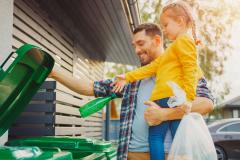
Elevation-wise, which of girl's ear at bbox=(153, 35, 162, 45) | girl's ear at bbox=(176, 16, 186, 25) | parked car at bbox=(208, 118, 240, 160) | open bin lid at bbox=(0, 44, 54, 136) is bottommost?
parked car at bbox=(208, 118, 240, 160)

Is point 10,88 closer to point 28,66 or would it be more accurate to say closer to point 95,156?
point 28,66

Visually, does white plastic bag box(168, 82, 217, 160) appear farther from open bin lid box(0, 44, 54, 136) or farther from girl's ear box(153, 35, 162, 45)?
open bin lid box(0, 44, 54, 136)

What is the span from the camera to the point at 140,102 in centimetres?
275

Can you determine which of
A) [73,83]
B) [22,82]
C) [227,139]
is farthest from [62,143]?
[227,139]

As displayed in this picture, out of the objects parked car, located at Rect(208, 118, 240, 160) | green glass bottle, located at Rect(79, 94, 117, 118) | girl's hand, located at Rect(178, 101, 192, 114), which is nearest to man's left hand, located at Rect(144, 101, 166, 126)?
girl's hand, located at Rect(178, 101, 192, 114)

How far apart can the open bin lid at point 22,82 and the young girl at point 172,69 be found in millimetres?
533

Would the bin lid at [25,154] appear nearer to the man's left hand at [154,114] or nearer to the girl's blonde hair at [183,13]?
the man's left hand at [154,114]

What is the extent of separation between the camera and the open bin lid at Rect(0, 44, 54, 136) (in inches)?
89.0

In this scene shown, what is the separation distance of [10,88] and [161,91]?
89cm

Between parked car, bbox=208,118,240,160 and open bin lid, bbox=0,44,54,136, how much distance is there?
9798 millimetres

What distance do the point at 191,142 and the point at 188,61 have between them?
49cm

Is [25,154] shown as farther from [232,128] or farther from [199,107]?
[232,128]

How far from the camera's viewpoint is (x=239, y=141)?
38.8 feet

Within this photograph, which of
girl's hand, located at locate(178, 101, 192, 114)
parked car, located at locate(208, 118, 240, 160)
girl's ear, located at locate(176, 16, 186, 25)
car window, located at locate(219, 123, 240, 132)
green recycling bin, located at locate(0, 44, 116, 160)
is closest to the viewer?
green recycling bin, located at locate(0, 44, 116, 160)
